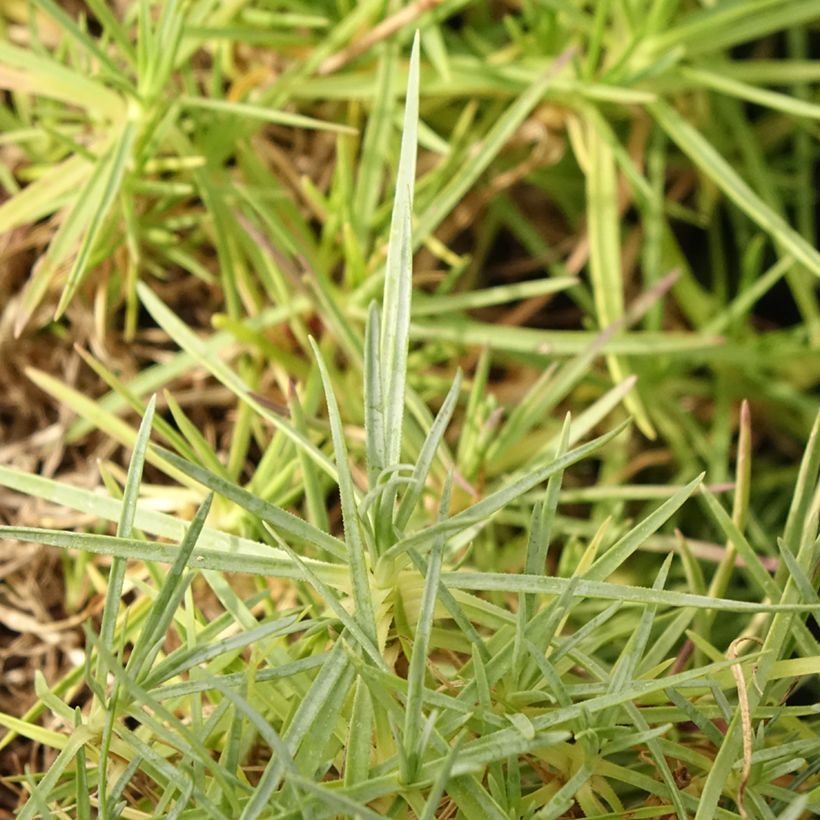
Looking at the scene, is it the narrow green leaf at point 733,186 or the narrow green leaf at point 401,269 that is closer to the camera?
the narrow green leaf at point 401,269

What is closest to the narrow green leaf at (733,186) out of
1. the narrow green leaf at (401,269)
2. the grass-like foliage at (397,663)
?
the grass-like foliage at (397,663)

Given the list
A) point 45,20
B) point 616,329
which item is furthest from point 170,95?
point 616,329

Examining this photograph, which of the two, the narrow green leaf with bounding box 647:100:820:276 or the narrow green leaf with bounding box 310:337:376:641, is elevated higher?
the narrow green leaf with bounding box 647:100:820:276

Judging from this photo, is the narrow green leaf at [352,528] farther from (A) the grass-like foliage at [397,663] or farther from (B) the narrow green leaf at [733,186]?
(B) the narrow green leaf at [733,186]

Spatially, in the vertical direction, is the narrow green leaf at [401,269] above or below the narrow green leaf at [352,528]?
above

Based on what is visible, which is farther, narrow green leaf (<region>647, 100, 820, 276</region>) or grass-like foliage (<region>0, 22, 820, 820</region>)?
narrow green leaf (<region>647, 100, 820, 276</region>)

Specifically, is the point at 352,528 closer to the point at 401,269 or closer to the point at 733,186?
the point at 401,269

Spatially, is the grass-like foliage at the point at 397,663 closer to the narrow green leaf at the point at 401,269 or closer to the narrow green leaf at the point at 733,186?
the narrow green leaf at the point at 401,269

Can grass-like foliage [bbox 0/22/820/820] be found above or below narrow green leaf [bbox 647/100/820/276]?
below

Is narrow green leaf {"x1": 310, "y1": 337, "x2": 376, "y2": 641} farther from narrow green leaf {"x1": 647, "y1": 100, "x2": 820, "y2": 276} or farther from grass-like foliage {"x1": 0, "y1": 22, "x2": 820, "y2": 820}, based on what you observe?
narrow green leaf {"x1": 647, "y1": 100, "x2": 820, "y2": 276}

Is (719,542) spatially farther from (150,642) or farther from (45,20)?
(45,20)

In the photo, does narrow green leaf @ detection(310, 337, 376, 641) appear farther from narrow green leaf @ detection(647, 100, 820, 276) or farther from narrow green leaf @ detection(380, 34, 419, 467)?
narrow green leaf @ detection(647, 100, 820, 276)

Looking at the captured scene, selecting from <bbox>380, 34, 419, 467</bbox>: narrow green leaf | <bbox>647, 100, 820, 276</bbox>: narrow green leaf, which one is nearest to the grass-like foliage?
<bbox>380, 34, 419, 467</bbox>: narrow green leaf
